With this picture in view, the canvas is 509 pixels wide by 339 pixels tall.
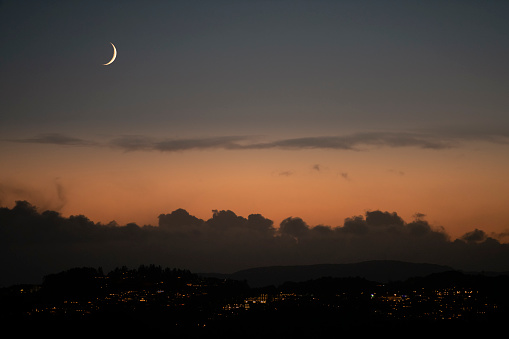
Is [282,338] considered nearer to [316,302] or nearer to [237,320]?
[237,320]

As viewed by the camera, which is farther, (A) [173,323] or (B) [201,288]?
(B) [201,288]

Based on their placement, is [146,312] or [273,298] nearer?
[146,312]

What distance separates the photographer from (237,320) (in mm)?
142500

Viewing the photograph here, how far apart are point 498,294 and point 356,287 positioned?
5053 centimetres

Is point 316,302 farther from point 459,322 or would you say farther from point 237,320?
point 459,322

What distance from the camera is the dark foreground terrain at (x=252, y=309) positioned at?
5084 inches

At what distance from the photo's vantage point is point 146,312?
149125mm

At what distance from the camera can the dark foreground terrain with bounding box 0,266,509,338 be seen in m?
129

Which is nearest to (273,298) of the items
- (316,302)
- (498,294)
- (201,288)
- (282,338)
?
(316,302)

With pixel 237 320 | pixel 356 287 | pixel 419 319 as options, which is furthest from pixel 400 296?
pixel 237 320

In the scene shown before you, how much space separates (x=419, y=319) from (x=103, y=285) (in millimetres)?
97706

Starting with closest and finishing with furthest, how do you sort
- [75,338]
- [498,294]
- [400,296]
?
[75,338] → [498,294] → [400,296]

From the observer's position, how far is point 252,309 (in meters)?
155

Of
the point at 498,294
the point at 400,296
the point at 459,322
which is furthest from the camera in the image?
the point at 400,296
